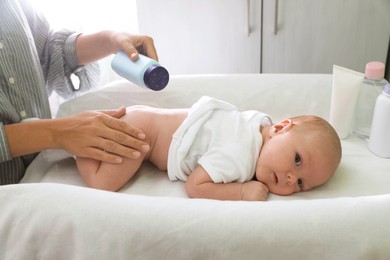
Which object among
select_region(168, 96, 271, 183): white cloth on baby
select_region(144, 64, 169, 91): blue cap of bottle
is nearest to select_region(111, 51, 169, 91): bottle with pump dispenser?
select_region(144, 64, 169, 91): blue cap of bottle

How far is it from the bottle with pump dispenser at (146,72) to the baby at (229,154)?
0.09 m

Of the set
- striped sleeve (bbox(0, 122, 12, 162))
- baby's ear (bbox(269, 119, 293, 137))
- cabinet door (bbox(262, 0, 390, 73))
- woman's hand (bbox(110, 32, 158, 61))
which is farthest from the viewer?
cabinet door (bbox(262, 0, 390, 73))

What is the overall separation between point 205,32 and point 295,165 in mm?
953

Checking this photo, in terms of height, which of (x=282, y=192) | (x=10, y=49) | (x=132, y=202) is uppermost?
(x=10, y=49)

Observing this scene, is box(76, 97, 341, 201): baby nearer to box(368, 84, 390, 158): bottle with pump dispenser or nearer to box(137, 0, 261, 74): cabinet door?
box(368, 84, 390, 158): bottle with pump dispenser

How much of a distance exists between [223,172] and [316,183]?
0.67 ft

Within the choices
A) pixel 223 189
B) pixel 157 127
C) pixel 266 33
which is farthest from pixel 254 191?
pixel 266 33

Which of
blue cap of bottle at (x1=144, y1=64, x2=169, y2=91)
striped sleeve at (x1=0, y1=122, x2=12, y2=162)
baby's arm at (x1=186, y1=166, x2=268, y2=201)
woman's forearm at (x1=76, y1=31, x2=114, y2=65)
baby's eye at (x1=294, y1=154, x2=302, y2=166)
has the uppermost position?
woman's forearm at (x1=76, y1=31, x2=114, y2=65)

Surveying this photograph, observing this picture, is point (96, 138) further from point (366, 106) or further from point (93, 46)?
point (366, 106)

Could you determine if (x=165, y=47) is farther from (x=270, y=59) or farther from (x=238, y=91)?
(x=238, y=91)

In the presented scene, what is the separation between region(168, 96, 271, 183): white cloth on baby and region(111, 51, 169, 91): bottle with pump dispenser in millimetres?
109

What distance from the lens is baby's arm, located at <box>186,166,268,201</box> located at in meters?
0.87

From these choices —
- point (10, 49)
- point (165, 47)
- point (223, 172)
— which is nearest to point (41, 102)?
point (10, 49)

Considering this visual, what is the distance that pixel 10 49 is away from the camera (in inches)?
37.5
